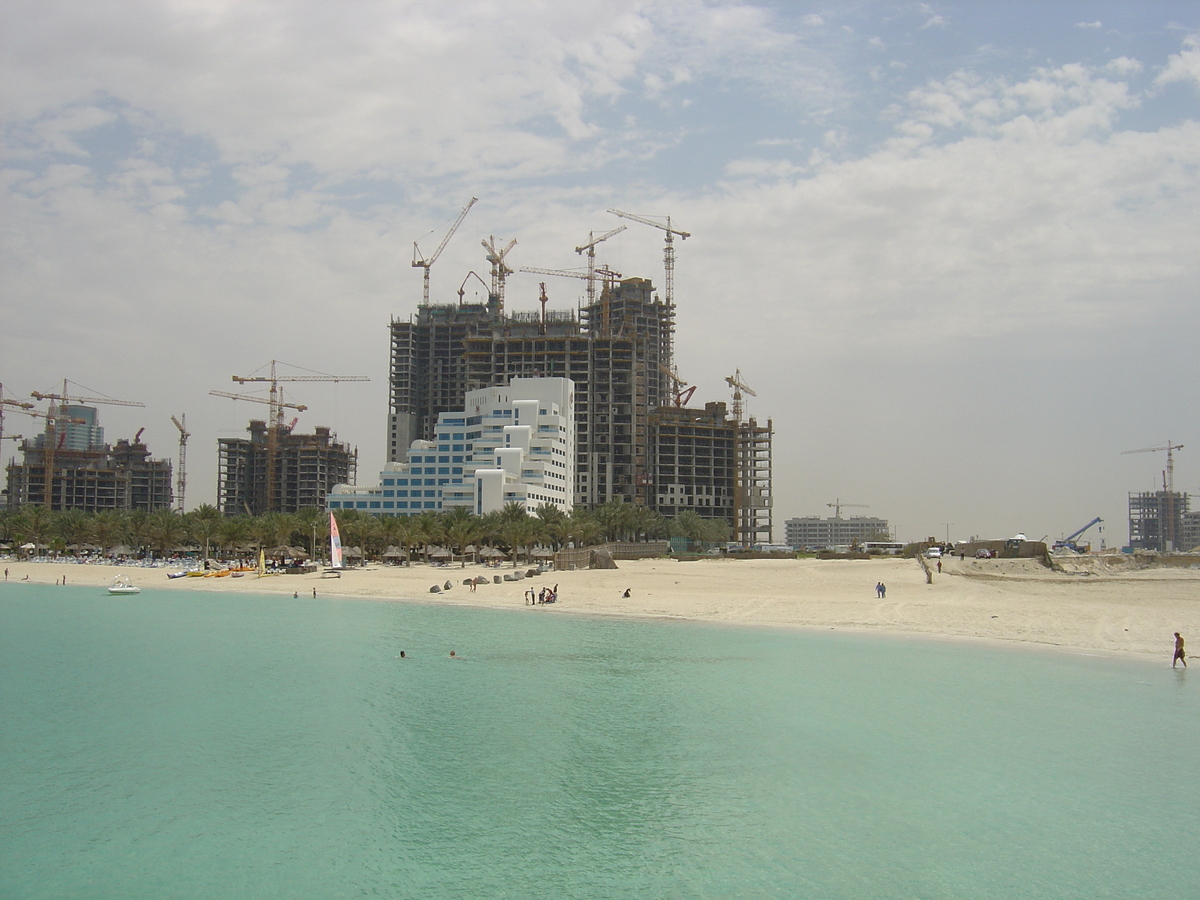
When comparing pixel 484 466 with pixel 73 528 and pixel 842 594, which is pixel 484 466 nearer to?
pixel 73 528

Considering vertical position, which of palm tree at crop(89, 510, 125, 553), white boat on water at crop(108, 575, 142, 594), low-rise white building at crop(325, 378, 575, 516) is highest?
low-rise white building at crop(325, 378, 575, 516)

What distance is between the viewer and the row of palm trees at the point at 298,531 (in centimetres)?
11800

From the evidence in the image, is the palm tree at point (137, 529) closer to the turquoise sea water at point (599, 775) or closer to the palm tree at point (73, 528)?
the palm tree at point (73, 528)

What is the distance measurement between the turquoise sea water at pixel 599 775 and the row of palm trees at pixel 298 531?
69.6 metres

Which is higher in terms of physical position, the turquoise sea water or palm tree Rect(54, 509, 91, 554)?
palm tree Rect(54, 509, 91, 554)

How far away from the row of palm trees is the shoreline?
20.1 ft

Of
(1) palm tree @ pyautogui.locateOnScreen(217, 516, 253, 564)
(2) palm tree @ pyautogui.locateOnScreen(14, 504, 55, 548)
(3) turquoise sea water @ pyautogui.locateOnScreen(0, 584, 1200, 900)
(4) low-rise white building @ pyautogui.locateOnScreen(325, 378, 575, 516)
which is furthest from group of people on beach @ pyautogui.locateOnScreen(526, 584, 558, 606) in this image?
(2) palm tree @ pyautogui.locateOnScreen(14, 504, 55, 548)

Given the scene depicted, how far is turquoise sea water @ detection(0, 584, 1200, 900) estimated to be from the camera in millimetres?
20000

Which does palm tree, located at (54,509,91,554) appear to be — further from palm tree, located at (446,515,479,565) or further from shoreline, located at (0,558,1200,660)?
palm tree, located at (446,515,479,565)

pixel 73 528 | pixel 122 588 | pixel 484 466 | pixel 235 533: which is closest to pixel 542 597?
pixel 122 588

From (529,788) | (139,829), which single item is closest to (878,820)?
(529,788)

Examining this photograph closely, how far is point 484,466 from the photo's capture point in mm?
158875

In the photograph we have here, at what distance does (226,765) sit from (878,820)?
19261 mm

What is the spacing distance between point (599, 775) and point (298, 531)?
10388 centimetres
